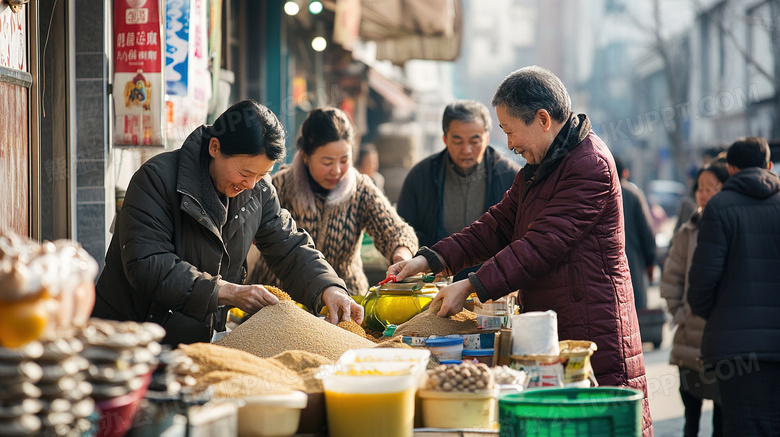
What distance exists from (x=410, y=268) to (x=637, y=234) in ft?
14.5

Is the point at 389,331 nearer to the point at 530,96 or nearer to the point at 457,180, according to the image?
the point at 530,96

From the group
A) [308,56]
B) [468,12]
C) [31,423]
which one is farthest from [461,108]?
[468,12]

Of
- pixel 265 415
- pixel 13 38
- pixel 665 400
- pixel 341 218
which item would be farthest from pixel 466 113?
pixel 665 400

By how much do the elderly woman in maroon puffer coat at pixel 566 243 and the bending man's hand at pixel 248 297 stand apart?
24.2 inches

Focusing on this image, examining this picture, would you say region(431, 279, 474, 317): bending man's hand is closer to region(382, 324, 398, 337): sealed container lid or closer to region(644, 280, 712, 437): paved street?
region(382, 324, 398, 337): sealed container lid

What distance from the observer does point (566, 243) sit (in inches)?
118

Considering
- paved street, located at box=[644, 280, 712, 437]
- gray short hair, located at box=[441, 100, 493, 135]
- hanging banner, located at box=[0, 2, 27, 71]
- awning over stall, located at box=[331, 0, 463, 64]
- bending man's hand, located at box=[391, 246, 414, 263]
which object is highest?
awning over stall, located at box=[331, 0, 463, 64]

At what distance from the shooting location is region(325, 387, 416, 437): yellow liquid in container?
205 centimetres

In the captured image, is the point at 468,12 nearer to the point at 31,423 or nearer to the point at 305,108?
the point at 305,108

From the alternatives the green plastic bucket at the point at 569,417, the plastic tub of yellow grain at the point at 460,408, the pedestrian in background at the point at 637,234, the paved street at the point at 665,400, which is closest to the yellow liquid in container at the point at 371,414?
the plastic tub of yellow grain at the point at 460,408

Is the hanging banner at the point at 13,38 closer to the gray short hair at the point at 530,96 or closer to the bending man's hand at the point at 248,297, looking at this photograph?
the bending man's hand at the point at 248,297

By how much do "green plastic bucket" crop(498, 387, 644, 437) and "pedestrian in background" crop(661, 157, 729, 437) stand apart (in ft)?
10.6

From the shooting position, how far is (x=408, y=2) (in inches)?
355

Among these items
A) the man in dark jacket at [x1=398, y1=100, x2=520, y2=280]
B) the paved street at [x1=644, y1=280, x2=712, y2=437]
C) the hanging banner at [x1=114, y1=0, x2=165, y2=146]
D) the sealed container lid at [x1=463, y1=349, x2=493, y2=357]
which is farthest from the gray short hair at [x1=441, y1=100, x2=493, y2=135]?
the paved street at [x1=644, y1=280, x2=712, y2=437]
